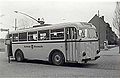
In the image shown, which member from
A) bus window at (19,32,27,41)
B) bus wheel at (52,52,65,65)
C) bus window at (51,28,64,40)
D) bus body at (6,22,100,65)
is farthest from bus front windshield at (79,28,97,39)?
bus window at (19,32,27,41)

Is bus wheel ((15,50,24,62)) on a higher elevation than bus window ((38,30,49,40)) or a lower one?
lower

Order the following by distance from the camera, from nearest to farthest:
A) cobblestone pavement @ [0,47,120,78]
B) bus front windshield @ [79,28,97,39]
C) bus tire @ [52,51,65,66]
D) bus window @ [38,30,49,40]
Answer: cobblestone pavement @ [0,47,120,78] < bus front windshield @ [79,28,97,39] < bus tire @ [52,51,65,66] < bus window @ [38,30,49,40]

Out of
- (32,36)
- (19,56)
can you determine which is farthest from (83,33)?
(19,56)

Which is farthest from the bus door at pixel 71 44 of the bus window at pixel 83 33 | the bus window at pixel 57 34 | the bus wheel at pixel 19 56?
the bus wheel at pixel 19 56

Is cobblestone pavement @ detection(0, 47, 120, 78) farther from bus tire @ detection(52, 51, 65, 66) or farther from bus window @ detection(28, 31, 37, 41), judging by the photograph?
bus window @ detection(28, 31, 37, 41)

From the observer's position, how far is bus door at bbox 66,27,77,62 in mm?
9953

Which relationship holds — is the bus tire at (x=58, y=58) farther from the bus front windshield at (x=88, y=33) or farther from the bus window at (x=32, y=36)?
the bus window at (x=32, y=36)

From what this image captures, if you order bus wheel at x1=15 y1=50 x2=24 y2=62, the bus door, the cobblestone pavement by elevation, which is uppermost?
the bus door

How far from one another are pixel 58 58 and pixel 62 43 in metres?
0.85

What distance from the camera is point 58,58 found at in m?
10.7

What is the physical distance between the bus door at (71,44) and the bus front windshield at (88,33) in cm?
31

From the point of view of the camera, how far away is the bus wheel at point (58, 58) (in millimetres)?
10500

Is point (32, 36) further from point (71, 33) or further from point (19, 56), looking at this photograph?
point (71, 33)

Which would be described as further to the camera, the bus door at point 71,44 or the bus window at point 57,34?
the bus window at point 57,34
